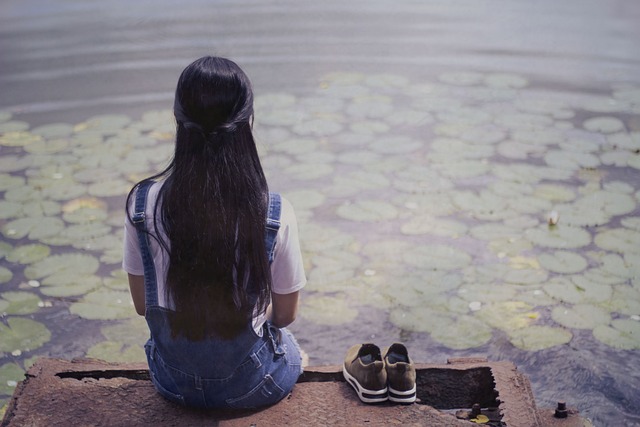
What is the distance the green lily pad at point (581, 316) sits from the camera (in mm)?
2420

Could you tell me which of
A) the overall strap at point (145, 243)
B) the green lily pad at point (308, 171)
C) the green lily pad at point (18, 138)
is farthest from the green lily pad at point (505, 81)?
the overall strap at point (145, 243)

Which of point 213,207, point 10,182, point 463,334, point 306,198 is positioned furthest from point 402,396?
point 10,182

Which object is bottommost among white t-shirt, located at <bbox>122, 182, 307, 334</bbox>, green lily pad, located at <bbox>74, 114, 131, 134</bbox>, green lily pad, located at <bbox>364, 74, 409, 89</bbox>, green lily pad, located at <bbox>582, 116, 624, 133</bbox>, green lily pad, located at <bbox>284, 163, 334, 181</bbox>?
green lily pad, located at <bbox>284, 163, 334, 181</bbox>

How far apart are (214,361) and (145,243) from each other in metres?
0.26

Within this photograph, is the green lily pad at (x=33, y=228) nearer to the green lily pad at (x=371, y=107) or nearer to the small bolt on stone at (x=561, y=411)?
the green lily pad at (x=371, y=107)

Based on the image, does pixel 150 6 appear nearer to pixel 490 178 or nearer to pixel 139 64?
pixel 139 64

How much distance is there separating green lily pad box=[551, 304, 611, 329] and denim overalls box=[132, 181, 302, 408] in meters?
1.11

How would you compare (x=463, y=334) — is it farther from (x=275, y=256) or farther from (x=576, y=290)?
(x=275, y=256)

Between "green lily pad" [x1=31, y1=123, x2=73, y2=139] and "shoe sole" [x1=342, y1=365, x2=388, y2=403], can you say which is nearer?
"shoe sole" [x1=342, y1=365, x2=388, y2=403]

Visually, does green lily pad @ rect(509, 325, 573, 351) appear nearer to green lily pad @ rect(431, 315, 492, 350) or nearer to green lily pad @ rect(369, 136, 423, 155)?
green lily pad @ rect(431, 315, 492, 350)

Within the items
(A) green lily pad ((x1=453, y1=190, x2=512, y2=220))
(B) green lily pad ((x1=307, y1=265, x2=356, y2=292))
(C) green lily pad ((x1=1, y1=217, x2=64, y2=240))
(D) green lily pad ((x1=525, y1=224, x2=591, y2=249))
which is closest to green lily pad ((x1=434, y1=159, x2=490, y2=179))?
(A) green lily pad ((x1=453, y1=190, x2=512, y2=220))

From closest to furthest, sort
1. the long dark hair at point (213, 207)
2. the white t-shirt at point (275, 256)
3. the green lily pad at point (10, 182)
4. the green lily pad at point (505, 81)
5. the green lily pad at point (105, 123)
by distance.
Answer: the long dark hair at point (213, 207) < the white t-shirt at point (275, 256) < the green lily pad at point (10, 182) < the green lily pad at point (105, 123) < the green lily pad at point (505, 81)

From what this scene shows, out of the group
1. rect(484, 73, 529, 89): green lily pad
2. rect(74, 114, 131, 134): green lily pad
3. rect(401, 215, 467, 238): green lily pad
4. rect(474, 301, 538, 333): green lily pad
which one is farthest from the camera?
rect(484, 73, 529, 89): green lily pad

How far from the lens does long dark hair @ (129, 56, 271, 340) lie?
4.49 feet
